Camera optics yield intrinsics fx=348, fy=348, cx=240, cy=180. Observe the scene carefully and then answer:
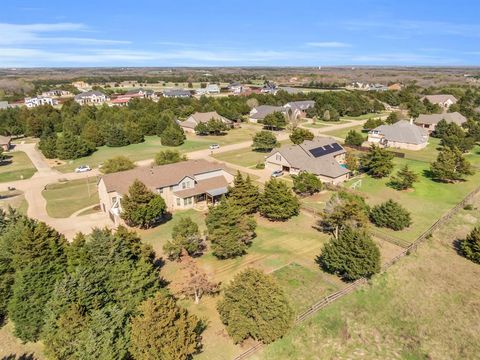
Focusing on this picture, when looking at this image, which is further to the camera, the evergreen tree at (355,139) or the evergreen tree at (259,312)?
the evergreen tree at (355,139)

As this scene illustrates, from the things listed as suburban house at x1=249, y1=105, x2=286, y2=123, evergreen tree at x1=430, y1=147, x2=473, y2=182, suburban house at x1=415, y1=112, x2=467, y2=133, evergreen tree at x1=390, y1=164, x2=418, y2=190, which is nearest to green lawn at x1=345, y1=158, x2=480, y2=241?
evergreen tree at x1=390, y1=164, x2=418, y2=190

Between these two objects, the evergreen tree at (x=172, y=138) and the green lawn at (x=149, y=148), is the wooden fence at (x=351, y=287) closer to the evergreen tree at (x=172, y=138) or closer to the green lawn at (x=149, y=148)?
the green lawn at (x=149, y=148)

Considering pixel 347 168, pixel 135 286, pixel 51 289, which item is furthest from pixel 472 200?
pixel 51 289

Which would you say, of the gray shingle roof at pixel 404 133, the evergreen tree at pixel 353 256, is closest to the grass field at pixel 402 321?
the evergreen tree at pixel 353 256

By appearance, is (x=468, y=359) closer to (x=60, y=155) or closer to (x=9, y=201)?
(x=9, y=201)

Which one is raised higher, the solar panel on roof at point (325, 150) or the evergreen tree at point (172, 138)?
the solar panel on roof at point (325, 150)

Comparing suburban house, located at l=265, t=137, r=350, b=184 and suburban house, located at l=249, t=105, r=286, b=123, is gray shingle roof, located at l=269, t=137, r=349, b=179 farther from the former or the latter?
suburban house, located at l=249, t=105, r=286, b=123
